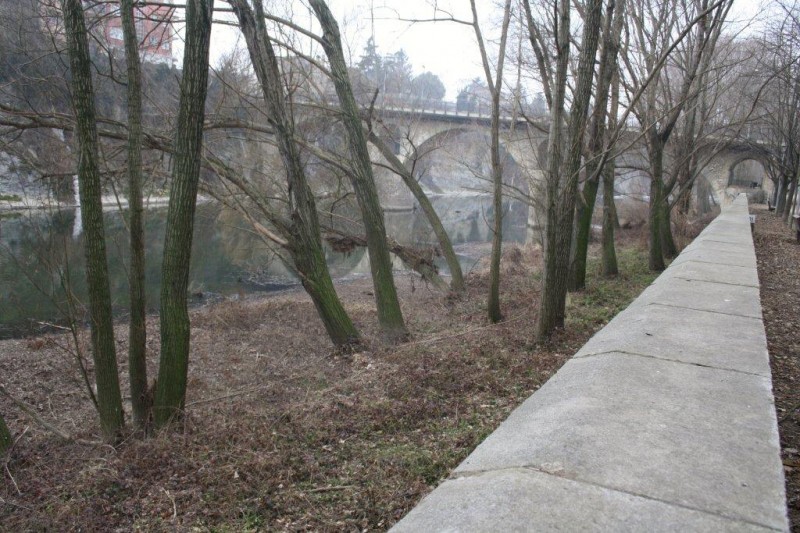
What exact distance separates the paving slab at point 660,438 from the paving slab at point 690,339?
0.64 feet

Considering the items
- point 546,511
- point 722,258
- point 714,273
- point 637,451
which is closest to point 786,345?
point 714,273

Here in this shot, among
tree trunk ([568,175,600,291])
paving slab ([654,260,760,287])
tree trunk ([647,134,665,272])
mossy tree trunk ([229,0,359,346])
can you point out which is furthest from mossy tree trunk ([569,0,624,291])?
mossy tree trunk ([229,0,359,346])

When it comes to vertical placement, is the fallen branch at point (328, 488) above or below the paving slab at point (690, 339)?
below

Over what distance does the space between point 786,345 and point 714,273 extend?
1.05m

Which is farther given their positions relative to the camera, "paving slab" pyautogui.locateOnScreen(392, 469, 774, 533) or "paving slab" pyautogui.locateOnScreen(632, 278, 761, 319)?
"paving slab" pyautogui.locateOnScreen(632, 278, 761, 319)

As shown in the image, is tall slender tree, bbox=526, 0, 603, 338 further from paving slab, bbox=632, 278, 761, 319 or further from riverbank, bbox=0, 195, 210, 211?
riverbank, bbox=0, 195, 210, 211

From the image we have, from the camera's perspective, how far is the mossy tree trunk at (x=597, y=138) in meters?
8.91

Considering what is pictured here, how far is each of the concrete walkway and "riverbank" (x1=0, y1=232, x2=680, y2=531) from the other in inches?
50.1

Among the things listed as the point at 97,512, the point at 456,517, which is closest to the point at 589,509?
the point at 456,517

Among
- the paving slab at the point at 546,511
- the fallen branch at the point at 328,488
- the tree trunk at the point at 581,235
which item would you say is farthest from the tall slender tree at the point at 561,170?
the paving slab at the point at 546,511

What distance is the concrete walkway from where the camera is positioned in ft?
5.81

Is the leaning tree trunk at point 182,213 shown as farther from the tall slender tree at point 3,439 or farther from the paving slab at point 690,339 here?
the paving slab at point 690,339

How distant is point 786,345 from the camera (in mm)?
5121

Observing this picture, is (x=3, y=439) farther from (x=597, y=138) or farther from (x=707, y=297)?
(x=597, y=138)
